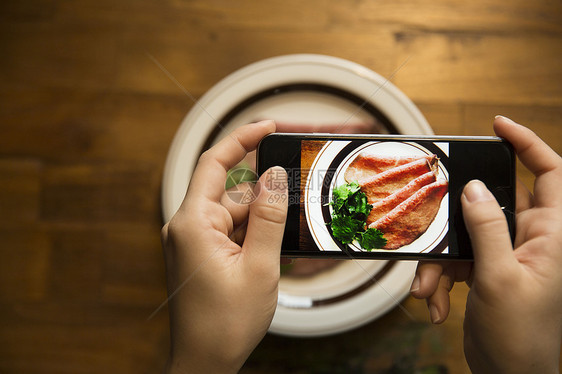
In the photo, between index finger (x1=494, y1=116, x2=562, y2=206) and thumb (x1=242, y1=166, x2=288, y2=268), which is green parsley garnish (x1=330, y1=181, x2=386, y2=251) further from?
index finger (x1=494, y1=116, x2=562, y2=206)

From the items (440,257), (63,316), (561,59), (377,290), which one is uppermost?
(561,59)

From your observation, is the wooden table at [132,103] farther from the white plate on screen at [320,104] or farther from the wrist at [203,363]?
the wrist at [203,363]

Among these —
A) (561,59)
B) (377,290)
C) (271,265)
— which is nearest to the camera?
(271,265)

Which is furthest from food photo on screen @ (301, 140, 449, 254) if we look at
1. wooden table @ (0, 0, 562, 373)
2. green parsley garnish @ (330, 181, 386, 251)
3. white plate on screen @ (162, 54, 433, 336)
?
wooden table @ (0, 0, 562, 373)

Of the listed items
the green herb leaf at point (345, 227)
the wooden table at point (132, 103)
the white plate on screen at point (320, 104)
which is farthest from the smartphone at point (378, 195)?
the wooden table at point (132, 103)

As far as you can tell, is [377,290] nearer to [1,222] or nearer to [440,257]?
[440,257]

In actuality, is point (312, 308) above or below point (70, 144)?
below

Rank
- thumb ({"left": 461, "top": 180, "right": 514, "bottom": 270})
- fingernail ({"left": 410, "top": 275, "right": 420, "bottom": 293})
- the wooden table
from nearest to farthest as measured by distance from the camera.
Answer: thumb ({"left": 461, "top": 180, "right": 514, "bottom": 270})
fingernail ({"left": 410, "top": 275, "right": 420, "bottom": 293})
the wooden table

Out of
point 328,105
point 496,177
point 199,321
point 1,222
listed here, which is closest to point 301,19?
point 328,105
